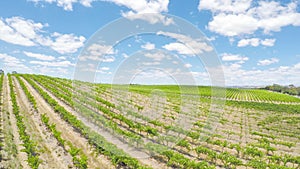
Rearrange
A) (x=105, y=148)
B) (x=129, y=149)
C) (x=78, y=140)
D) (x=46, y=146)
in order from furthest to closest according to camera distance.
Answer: (x=78, y=140) → (x=129, y=149) → (x=46, y=146) → (x=105, y=148)

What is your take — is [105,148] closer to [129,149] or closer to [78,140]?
[129,149]

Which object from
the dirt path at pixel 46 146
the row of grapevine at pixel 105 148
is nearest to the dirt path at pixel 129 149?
the row of grapevine at pixel 105 148

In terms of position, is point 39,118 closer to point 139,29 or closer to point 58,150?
point 58,150

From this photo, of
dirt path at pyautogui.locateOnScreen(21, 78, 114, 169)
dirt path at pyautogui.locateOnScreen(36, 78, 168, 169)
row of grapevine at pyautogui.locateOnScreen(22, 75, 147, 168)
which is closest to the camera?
row of grapevine at pyautogui.locateOnScreen(22, 75, 147, 168)

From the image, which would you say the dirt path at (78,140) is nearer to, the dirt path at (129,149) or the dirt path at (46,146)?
the dirt path at (46,146)

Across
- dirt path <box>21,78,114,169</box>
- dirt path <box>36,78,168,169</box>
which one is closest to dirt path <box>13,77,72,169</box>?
dirt path <box>21,78,114,169</box>

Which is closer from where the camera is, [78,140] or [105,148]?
[105,148]

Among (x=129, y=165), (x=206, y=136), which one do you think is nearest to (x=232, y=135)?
(x=206, y=136)

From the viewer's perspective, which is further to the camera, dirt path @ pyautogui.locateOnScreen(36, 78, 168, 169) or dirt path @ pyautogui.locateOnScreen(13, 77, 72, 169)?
dirt path @ pyautogui.locateOnScreen(36, 78, 168, 169)

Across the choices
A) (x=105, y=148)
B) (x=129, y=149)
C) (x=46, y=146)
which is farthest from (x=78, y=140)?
(x=129, y=149)

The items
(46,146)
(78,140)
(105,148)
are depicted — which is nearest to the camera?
(105,148)

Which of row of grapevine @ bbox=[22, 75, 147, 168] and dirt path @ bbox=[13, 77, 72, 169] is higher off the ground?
row of grapevine @ bbox=[22, 75, 147, 168]

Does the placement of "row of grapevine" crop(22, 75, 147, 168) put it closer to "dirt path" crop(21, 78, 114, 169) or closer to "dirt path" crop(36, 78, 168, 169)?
"dirt path" crop(21, 78, 114, 169)

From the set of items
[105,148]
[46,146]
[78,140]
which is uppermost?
[105,148]
